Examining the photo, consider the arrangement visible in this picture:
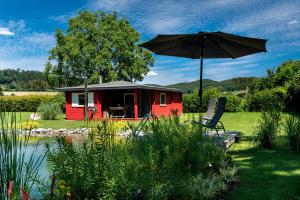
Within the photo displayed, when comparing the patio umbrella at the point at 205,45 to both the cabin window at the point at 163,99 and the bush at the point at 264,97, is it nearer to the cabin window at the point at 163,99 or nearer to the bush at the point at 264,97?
the bush at the point at 264,97

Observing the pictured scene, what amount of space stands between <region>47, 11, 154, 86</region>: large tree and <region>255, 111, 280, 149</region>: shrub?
3050 cm

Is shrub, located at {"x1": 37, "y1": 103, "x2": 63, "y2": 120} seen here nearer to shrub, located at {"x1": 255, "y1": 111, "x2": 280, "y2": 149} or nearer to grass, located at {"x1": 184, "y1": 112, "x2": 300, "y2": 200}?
grass, located at {"x1": 184, "y1": 112, "x2": 300, "y2": 200}

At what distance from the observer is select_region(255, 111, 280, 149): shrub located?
299 inches

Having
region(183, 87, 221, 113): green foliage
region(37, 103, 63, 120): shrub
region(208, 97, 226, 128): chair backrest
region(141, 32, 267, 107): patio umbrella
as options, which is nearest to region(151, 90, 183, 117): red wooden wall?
region(183, 87, 221, 113): green foliage

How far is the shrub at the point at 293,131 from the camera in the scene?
731 centimetres

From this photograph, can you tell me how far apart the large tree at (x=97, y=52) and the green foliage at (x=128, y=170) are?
110 feet

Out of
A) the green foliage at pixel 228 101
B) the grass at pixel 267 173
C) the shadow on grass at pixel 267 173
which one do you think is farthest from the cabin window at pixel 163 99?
the shadow on grass at pixel 267 173

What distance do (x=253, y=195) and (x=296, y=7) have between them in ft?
87.8

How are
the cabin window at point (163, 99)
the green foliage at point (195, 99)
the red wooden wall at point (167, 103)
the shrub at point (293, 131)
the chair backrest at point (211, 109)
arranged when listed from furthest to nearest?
the green foliage at point (195, 99)
the cabin window at point (163, 99)
the red wooden wall at point (167, 103)
the chair backrest at point (211, 109)
the shrub at point (293, 131)

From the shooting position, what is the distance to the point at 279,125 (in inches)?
306

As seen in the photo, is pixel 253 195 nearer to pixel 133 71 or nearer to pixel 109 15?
pixel 133 71

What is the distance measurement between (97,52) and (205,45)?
30.4m

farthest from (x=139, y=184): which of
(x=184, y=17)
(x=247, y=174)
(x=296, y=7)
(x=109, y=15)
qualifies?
(x=109, y=15)

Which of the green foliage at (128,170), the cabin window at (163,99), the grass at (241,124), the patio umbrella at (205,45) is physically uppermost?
the patio umbrella at (205,45)
